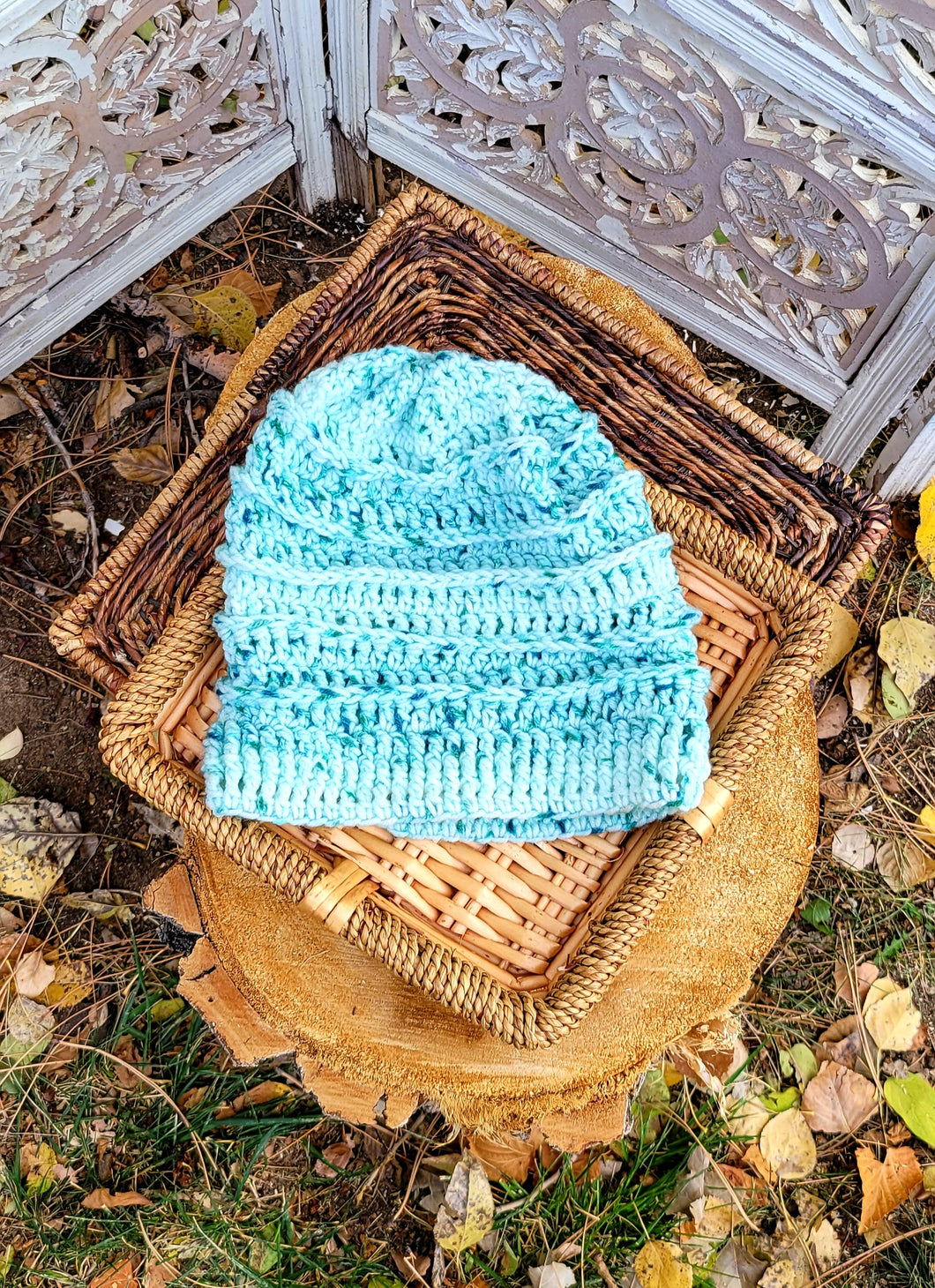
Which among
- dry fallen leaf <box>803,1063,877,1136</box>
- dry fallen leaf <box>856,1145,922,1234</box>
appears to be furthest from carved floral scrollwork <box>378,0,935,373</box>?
dry fallen leaf <box>856,1145,922,1234</box>

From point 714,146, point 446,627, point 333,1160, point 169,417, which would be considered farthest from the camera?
point 169,417

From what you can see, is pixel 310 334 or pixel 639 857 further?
pixel 310 334

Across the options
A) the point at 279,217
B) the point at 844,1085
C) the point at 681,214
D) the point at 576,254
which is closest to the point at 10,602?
the point at 279,217

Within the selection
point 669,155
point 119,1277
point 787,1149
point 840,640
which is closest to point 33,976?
point 119,1277

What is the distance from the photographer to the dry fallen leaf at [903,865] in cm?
162

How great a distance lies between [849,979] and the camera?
159 centimetres

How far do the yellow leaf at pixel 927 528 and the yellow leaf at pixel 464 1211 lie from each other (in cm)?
124

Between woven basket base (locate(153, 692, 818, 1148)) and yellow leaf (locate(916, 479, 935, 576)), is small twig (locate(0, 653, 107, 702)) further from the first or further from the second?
yellow leaf (locate(916, 479, 935, 576))

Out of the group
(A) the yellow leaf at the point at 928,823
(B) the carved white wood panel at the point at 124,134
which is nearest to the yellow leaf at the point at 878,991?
(A) the yellow leaf at the point at 928,823

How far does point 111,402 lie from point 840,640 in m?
1.33

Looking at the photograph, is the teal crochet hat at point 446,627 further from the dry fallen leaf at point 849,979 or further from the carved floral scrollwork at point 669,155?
the dry fallen leaf at point 849,979

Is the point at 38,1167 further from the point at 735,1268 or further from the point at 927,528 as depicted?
the point at 927,528

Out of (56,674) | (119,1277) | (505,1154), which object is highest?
(56,674)

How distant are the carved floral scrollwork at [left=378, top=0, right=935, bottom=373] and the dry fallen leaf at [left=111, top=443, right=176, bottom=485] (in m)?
0.68
